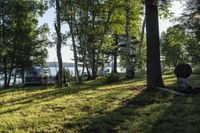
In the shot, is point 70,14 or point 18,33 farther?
point 18,33

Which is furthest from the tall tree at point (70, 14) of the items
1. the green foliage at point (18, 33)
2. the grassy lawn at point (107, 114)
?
the grassy lawn at point (107, 114)

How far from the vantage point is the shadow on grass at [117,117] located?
1143 cm

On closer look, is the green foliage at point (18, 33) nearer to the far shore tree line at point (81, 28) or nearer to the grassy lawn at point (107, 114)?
the far shore tree line at point (81, 28)

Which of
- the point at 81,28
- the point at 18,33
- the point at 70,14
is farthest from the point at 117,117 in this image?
the point at 18,33

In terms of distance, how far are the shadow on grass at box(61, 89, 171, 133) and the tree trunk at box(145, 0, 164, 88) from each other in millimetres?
2289

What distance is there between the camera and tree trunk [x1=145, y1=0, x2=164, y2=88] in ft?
58.3

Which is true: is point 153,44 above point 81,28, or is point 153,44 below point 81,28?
below

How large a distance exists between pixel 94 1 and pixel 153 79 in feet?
63.6

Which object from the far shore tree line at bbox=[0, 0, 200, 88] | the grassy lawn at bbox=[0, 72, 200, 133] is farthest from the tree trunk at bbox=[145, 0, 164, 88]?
the far shore tree line at bbox=[0, 0, 200, 88]

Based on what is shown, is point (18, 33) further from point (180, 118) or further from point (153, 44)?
point (180, 118)

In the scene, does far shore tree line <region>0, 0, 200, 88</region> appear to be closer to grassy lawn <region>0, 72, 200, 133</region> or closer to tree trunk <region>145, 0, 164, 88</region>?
tree trunk <region>145, 0, 164, 88</region>

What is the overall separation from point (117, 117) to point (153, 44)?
21.0 feet

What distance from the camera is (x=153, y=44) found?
17953 mm

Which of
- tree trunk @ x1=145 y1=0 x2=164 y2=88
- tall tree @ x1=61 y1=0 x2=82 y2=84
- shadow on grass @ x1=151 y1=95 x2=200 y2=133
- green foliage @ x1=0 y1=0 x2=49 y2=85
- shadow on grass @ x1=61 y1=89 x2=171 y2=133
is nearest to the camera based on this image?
shadow on grass @ x1=151 y1=95 x2=200 y2=133
